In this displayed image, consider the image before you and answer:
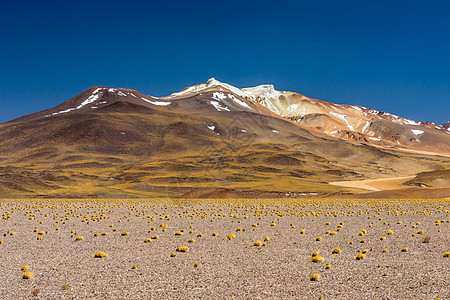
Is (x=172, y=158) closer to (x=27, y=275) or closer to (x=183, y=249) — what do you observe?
(x=183, y=249)

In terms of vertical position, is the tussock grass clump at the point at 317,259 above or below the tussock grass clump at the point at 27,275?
above

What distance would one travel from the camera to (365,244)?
60.5 feet

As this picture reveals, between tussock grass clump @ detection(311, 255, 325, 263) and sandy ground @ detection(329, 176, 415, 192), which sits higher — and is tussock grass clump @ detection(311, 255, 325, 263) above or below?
below

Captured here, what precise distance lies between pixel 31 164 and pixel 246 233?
11800 cm

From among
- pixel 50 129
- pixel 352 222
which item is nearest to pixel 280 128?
pixel 50 129

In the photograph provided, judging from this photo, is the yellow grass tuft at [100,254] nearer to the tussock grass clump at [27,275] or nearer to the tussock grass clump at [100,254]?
the tussock grass clump at [100,254]

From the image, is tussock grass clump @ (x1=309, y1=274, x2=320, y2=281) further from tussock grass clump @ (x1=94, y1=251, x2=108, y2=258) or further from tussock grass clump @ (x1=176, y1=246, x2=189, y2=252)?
tussock grass clump @ (x1=94, y1=251, x2=108, y2=258)

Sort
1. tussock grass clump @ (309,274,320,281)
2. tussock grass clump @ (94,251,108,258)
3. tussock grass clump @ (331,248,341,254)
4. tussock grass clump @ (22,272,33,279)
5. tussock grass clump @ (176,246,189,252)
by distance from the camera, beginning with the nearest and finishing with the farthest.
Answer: tussock grass clump @ (309,274,320,281), tussock grass clump @ (22,272,33,279), tussock grass clump @ (94,251,108,258), tussock grass clump @ (331,248,341,254), tussock grass clump @ (176,246,189,252)

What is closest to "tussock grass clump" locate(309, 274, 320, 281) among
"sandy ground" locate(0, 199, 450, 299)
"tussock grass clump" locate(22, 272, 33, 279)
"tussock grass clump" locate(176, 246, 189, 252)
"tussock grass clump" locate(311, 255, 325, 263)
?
"sandy ground" locate(0, 199, 450, 299)

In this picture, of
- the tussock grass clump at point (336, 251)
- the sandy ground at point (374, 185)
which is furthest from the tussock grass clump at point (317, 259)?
the sandy ground at point (374, 185)

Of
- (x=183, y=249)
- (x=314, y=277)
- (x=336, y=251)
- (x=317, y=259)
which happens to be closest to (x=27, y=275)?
(x=183, y=249)

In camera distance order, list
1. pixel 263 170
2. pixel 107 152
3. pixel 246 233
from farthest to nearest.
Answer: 1. pixel 107 152
2. pixel 263 170
3. pixel 246 233

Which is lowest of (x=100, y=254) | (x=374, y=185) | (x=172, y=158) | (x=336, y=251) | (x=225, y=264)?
(x=225, y=264)

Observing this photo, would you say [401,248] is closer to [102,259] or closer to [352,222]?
[352,222]
